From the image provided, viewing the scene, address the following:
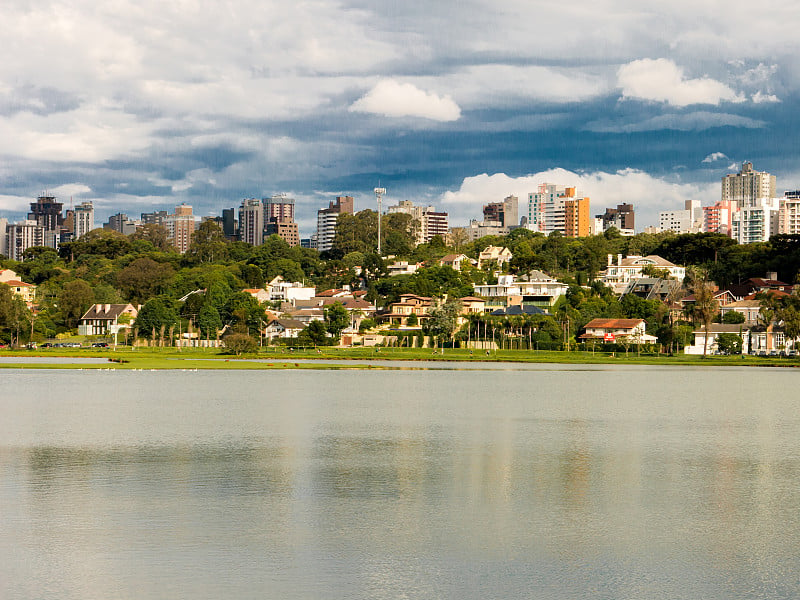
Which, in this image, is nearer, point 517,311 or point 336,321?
point 336,321

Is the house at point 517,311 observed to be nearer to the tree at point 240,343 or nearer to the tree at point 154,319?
the tree at point 240,343

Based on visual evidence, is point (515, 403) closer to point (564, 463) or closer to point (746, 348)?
point (564, 463)

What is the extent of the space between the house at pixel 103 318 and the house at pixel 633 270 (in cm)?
6640

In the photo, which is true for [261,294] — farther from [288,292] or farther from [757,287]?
[757,287]

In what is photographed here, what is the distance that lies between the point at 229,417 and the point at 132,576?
23.3 meters

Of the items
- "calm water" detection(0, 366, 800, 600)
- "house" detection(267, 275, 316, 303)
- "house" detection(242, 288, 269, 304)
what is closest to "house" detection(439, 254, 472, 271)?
"house" detection(267, 275, 316, 303)

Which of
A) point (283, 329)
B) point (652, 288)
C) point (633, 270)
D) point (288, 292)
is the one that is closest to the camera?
point (283, 329)

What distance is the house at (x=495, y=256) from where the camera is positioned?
149625 millimetres

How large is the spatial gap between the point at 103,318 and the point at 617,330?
68.8 m

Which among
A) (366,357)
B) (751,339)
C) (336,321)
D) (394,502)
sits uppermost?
(336,321)

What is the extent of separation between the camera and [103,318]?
126 meters

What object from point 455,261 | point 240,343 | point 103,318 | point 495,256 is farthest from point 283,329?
point 495,256

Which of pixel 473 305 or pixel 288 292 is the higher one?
pixel 288 292

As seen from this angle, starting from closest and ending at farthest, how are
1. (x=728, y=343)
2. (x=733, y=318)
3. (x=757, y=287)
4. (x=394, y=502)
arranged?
(x=394, y=502) < (x=728, y=343) < (x=733, y=318) < (x=757, y=287)
